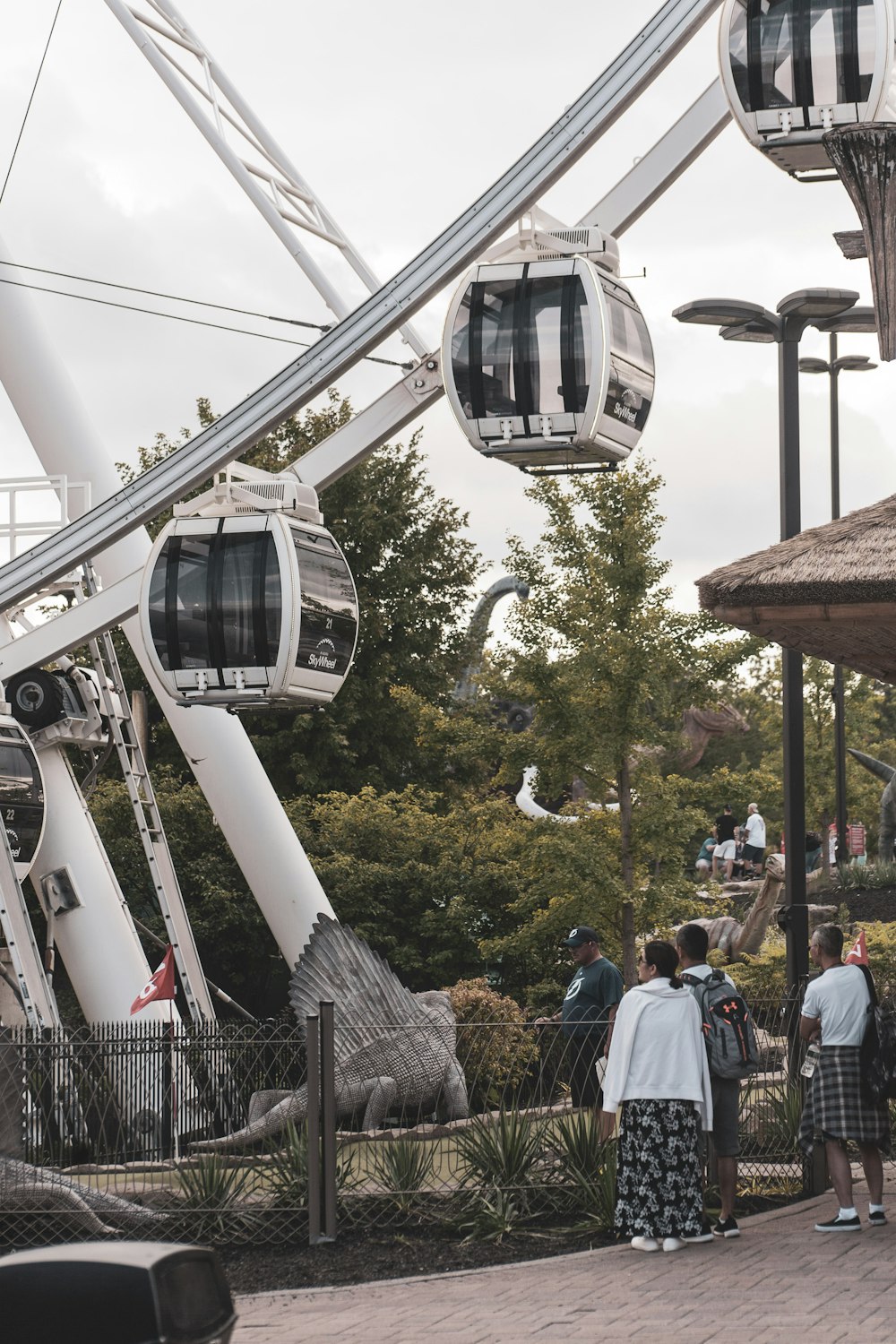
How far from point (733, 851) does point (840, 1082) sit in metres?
32.1

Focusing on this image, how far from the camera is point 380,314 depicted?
49.0ft

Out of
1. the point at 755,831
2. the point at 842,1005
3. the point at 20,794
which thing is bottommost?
the point at 842,1005

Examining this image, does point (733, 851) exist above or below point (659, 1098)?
above

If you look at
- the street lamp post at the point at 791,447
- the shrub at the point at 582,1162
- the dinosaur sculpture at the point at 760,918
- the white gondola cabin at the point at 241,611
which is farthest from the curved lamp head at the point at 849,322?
the dinosaur sculpture at the point at 760,918

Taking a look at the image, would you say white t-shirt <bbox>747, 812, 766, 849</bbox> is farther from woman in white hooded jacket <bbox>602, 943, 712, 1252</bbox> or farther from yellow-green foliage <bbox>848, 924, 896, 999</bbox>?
woman in white hooded jacket <bbox>602, 943, 712, 1252</bbox>

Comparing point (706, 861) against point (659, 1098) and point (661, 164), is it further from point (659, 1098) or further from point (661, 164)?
point (659, 1098)

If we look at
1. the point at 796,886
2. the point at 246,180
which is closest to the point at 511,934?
the point at 796,886

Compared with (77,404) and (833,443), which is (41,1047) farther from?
(833,443)

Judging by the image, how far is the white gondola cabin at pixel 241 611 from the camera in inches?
525

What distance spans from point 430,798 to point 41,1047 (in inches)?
605

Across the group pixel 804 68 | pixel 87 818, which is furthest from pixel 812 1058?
pixel 87 818

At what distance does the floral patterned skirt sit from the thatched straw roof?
11.5 ft

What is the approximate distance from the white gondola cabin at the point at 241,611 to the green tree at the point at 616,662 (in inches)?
338

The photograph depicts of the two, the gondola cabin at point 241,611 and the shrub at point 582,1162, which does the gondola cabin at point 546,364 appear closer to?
the gondola cabin at point 241,611
